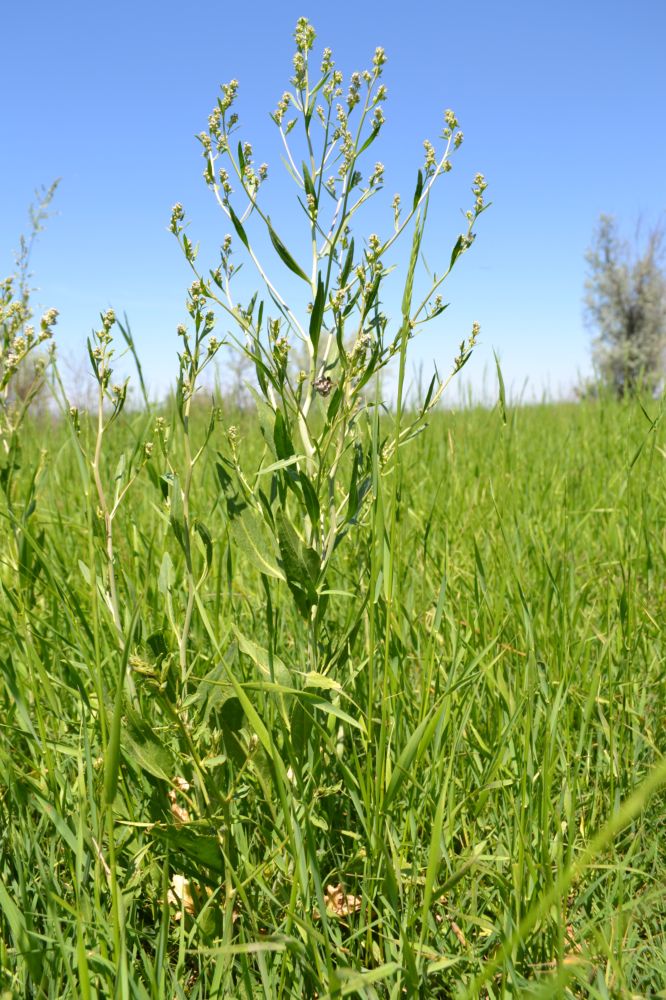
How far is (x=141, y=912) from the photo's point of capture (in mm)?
1289

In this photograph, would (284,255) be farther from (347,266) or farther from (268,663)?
(268,663)

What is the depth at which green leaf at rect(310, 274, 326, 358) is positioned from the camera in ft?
Result: 3.72

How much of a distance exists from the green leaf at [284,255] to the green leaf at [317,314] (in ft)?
0.19

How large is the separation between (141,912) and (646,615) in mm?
1372

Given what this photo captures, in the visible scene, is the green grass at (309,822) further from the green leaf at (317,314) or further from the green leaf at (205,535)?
the green leaf at (317,314)

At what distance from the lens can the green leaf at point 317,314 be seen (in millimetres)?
1134

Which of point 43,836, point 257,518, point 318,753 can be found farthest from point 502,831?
→ point 43,836

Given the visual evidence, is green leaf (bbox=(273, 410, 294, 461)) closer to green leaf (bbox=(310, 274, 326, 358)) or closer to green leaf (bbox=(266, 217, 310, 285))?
green leaf (bbox=(310, 274, 326, 358))

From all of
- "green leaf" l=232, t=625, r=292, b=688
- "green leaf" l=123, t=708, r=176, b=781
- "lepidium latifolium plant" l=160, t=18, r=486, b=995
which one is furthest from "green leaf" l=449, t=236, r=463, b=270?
"green leaf" l=123, t=708, r=176, b=781

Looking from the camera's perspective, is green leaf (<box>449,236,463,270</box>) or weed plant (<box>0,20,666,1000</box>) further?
green leaf (<box>449,236,463,270</box>)

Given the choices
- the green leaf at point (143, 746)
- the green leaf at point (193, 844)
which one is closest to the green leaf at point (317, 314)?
the green leaf at point (143, 746)

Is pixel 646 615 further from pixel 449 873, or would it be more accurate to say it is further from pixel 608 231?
pixel 608 231

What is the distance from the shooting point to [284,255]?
121cm

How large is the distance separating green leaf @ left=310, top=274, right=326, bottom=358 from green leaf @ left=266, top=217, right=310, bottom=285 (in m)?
0.06
